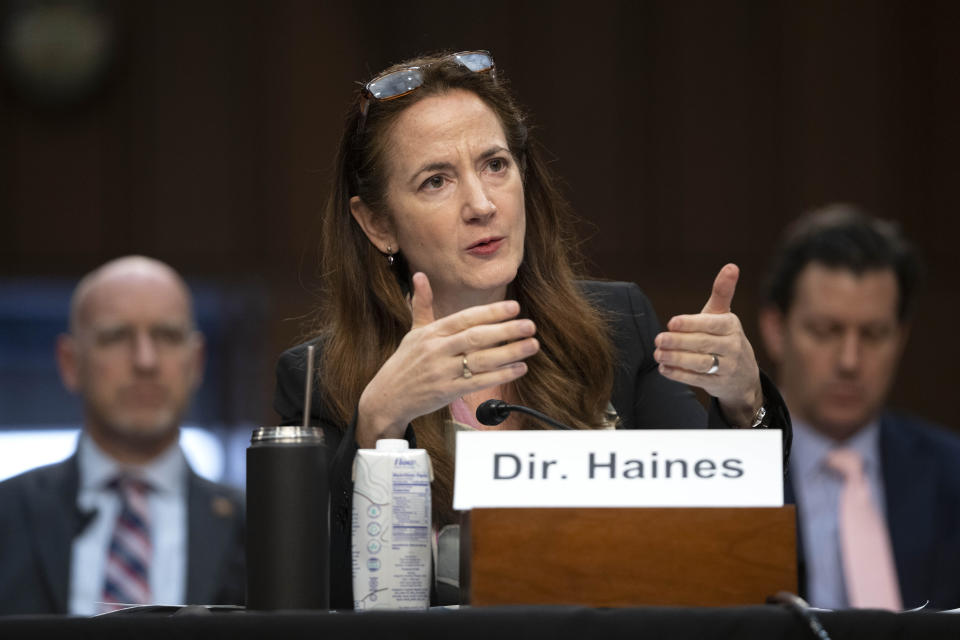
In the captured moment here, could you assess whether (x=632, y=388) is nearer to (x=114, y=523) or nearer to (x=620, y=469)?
(x=620, y=469)

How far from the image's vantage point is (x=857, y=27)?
5055mm

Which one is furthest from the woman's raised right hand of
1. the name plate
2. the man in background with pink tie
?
the man in background with pink tie

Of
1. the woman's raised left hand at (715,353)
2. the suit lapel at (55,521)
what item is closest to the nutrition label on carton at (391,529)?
the woman's raised left hand at (715,353)

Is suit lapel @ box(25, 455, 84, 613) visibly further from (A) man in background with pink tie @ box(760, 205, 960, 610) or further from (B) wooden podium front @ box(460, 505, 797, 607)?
(B) wooden podium front @ box(460, 505, 797, 607)

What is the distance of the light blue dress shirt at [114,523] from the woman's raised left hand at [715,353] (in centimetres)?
187

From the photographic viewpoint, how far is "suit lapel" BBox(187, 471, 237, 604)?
10.3ft

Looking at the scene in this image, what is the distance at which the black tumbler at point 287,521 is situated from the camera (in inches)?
53.2

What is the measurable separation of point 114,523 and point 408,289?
145cm

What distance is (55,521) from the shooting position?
3.18m

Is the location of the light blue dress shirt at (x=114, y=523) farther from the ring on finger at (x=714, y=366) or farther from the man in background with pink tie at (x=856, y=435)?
the ring on finger at (x=714, y=366)

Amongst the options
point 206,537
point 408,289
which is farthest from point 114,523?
point 408,289

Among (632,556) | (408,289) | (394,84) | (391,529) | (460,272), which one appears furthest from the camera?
(408,289)

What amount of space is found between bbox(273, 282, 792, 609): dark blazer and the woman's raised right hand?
0.84 feet

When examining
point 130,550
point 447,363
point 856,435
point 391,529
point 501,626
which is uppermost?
point 856,435
